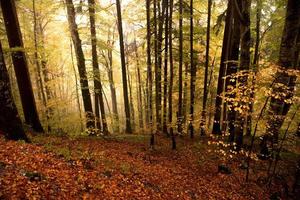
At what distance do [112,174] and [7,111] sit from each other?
380 cm

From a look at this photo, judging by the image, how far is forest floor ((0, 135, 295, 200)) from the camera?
5.64m

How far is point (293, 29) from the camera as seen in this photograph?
8758mm

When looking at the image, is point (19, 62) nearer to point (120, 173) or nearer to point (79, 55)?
point (79, 55)

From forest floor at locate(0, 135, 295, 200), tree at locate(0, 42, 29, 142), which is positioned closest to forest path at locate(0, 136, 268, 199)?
forest floor at locate(0, 135, 295, 200)

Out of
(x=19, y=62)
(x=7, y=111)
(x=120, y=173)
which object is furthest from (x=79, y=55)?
(x=120, y=173)

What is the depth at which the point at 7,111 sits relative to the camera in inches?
267

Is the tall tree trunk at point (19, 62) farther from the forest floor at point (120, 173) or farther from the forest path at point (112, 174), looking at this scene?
the forest floor at point (120, 173)

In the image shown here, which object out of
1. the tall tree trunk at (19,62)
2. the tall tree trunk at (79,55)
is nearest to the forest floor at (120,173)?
the tall tree trunk at (19,62)

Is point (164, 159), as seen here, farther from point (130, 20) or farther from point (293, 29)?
point (130, 20)

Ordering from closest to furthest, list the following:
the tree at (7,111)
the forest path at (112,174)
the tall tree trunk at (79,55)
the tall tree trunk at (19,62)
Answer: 1. the forest path at (112,174)
2. the tree at (7,111)
3. the tall tree trunk at (19,62)
4. the tall tree trunk at (79,55)

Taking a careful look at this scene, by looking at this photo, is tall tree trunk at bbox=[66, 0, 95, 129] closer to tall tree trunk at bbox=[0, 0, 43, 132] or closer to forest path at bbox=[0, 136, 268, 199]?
forest path at bbox=[0, 136, 268, 199]

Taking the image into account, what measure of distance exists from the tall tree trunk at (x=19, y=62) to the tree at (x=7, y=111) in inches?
98.1

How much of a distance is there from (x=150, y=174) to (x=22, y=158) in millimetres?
4437

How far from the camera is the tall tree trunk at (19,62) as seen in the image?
9000 millimetres
